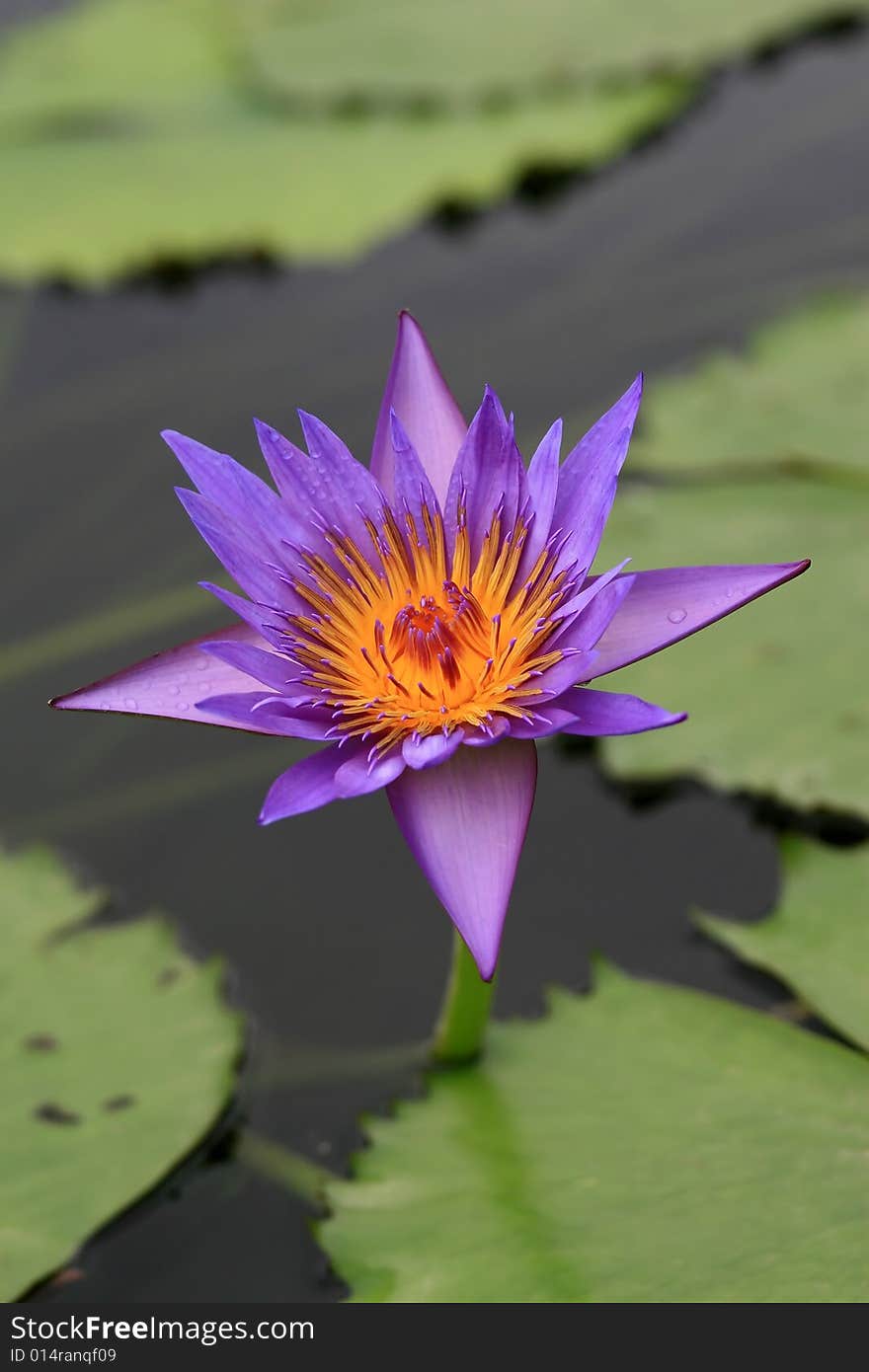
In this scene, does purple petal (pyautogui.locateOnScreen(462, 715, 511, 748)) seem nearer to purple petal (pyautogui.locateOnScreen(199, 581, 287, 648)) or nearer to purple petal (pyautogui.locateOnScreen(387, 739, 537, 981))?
purple petal (pyautogui.locateOnScreen(387, 739, 537, 981))

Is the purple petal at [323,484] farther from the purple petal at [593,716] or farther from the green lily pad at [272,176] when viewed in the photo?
the green lily pad at [272,176]

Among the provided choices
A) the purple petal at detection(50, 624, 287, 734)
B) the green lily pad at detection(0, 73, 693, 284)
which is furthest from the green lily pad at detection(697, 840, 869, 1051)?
the green lily pad at detection(0, 73, 693, 284)

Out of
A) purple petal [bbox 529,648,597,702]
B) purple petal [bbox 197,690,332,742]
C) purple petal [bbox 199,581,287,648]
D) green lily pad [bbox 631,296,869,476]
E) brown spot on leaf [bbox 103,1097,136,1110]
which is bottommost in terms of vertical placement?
brown spot on leaf [bbox 103,1097,136,1110]

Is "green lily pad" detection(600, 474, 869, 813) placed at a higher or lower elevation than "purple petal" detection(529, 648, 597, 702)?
lower

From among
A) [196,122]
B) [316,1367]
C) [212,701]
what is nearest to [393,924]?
[316,1367]

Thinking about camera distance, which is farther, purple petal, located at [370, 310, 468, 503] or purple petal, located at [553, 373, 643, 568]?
purple petal, located at [370, 310, 468, 503]

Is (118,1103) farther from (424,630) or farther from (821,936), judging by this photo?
(821,936)

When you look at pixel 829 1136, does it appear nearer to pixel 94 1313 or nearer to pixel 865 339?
pixel 94 1313

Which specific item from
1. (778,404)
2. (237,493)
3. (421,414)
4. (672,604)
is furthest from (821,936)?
(778,404)
